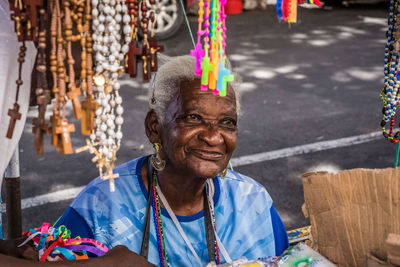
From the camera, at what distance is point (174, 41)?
8102 millimetres

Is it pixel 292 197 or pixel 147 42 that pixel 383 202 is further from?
pixel 292 197

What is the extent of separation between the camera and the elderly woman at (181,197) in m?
1.92

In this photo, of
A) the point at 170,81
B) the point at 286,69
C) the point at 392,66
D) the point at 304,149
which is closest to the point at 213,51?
the point at 170,81

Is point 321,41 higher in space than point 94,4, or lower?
lower

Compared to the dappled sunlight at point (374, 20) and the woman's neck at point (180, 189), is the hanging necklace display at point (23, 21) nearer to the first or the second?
the woman's neck at point (180, 189)

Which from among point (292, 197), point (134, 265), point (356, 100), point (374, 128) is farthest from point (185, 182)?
point (356, 100)

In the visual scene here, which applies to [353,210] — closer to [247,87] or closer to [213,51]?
[213,51]

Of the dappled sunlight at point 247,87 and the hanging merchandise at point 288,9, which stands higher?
the hanging merchandise at point 288,9

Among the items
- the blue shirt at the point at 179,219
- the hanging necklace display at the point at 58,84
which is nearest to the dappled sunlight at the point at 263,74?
the blue shirt at the point at 179,219

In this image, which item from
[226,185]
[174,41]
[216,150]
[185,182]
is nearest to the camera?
[216,150]

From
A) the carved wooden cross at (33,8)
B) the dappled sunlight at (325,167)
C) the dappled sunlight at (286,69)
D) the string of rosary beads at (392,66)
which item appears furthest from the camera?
the dappled sunlight at (286,69)

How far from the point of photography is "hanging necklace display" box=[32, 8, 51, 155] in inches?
45.9

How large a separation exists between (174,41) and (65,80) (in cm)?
702

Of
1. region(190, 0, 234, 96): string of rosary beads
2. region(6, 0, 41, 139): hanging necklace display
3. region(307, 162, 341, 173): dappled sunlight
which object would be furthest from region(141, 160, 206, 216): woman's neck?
region(307, 162, 341, 173): dappled sunlight
